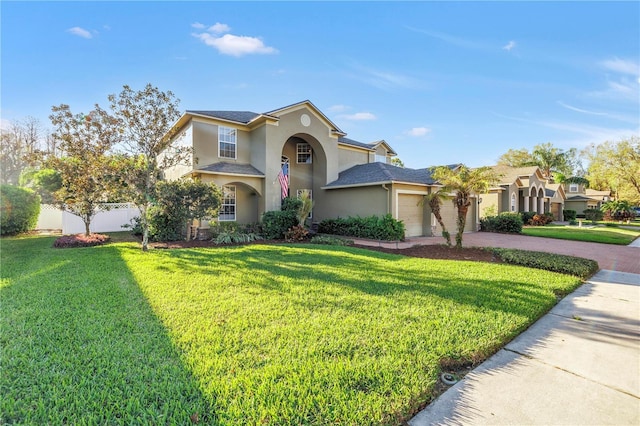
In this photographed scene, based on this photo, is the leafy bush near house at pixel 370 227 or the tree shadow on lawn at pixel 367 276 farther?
the leafy bush near house at pixel 370 227

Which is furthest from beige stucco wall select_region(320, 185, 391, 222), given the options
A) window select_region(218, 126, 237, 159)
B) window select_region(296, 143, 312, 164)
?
window select_region(218, 126, 237, 159)

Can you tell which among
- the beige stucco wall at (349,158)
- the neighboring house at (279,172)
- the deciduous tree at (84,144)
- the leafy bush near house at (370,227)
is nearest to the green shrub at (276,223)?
the neighboring house at (279,172)

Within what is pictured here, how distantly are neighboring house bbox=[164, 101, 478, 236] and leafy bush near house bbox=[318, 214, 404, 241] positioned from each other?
0.85 m

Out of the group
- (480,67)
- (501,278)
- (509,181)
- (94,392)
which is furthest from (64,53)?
(509,181)

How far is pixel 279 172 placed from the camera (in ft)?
→ 54.1

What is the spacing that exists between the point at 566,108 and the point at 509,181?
444 inches

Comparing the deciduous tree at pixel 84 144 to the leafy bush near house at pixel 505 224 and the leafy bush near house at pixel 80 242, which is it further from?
→ the leafy bush near house at pixel 505 224

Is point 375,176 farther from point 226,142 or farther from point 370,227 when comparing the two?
point 226,142

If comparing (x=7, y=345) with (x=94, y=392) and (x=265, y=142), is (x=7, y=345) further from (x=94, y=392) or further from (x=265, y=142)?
(x=265, y=142)

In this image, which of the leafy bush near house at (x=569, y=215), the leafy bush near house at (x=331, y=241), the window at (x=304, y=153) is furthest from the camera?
the leafy bush near house at (x=569, y=215)

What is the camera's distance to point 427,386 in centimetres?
293

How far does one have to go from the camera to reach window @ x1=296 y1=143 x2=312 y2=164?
19.8 metres

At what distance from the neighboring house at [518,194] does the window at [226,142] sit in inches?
853

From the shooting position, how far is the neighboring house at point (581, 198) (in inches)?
1686
